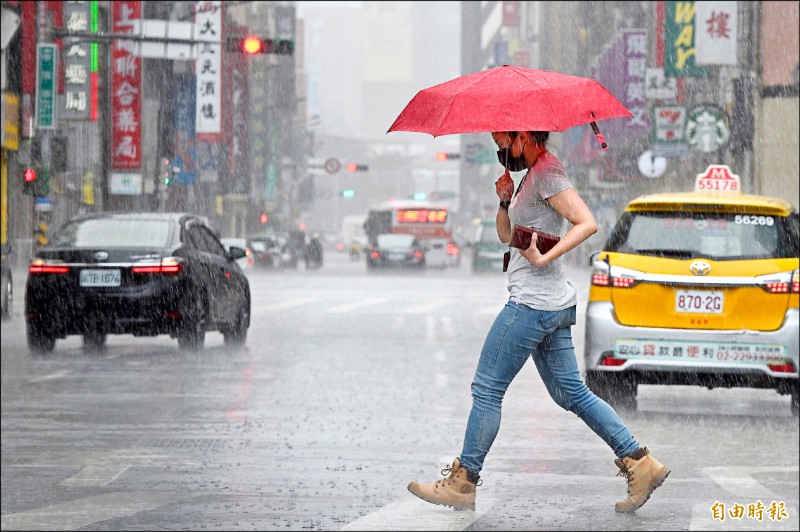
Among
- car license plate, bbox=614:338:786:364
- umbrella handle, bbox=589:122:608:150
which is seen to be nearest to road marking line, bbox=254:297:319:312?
car license plate, bbox=614:338:786:364

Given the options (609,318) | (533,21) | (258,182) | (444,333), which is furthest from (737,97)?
(533,21)

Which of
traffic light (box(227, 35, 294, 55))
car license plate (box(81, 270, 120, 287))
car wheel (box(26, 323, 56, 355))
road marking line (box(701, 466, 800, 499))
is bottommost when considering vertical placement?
road marking line (box(701, 466, 800, 499))

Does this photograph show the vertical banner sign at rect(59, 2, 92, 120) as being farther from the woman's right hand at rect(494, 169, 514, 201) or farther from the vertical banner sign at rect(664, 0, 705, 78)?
the woman's right hand at rect(494, 169, 514, 201)

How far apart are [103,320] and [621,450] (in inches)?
47.1

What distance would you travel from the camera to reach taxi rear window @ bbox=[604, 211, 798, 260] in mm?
2570

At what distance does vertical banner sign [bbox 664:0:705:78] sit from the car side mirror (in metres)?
32.7

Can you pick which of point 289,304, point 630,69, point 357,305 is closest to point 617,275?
point 357,305

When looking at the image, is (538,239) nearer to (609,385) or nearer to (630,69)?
(609,385)

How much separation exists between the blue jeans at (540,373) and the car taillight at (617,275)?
0.24 m

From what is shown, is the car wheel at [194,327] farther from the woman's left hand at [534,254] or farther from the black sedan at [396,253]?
the black sedan at [396,253]

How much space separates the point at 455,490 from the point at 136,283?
92cm

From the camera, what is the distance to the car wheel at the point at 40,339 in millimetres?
3351

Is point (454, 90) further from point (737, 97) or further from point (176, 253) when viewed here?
point (737, 97)

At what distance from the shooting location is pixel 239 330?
3346mm
